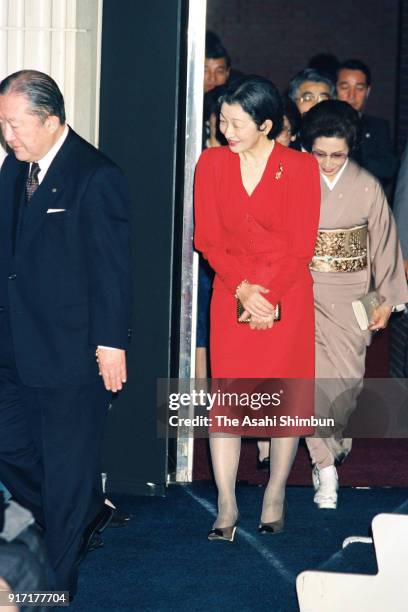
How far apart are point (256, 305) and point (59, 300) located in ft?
2.93

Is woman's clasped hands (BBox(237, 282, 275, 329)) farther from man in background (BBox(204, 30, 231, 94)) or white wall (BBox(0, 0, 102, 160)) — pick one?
man in background (BBox(204, 30, 231, 94))

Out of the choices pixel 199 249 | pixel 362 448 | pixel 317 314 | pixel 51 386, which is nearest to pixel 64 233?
pixel 51 386

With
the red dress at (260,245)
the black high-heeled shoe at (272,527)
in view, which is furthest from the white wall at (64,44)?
the black high-heeled shoe at (272,527)

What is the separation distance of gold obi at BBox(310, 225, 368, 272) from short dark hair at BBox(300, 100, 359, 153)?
34cm

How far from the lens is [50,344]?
385 cm

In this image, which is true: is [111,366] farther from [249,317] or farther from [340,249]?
[340,249]

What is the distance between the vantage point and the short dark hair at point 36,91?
3.73m

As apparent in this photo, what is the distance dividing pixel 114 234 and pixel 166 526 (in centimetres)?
136

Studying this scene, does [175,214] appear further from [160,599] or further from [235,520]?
[160,599]

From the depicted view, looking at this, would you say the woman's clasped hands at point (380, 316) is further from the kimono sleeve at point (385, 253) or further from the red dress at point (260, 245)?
the red dress at point (260, 245)

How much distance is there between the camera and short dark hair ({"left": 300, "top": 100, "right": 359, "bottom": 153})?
485cm

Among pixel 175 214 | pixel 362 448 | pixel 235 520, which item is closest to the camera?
pixel 235 520

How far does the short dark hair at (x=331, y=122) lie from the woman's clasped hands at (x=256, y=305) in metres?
0.74

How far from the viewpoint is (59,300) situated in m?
3.82
